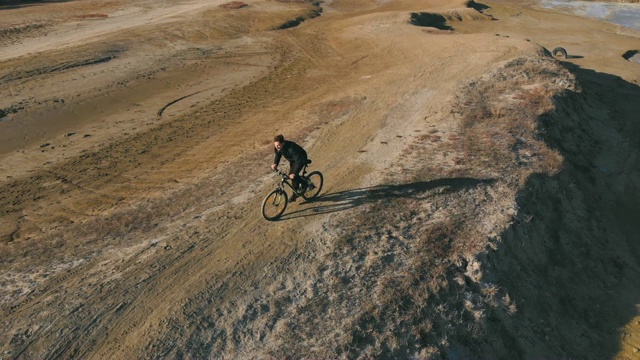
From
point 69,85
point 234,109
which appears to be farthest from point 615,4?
point 69,85

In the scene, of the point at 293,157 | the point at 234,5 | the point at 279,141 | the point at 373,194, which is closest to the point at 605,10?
the point at 234,5

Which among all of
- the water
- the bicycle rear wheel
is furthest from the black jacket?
the water

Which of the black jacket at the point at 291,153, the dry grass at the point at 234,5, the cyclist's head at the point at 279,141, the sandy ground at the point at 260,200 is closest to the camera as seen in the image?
the sandy ground at the point at 260,200

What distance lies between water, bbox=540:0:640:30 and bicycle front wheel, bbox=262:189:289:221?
5473 cm

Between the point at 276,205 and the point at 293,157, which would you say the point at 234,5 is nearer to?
the point at 293,157

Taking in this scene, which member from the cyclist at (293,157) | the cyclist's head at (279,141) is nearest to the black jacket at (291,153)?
the cyclist at (293,157)

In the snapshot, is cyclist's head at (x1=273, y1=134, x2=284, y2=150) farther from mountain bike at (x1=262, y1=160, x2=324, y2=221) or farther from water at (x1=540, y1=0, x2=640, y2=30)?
water at (x1=540, y1=0, x2=640, y2=30)

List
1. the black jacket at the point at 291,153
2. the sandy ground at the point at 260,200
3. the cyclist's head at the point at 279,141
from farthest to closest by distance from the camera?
the black jacket at the point at 291,153 → the cyclist's head at the point at 279,141 → the sandy ground at the point at 260,200

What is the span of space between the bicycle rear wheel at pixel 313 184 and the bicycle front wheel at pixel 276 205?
0.71 meters

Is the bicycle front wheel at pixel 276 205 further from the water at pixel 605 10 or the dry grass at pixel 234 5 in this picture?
the water at pixel 605 10

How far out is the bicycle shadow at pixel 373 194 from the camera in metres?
13.4

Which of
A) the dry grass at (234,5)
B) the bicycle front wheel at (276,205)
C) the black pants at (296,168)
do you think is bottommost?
the bicycle front wheel at (276,205)

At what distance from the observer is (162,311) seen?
10.0 meters

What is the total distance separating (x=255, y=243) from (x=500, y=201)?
7.70 m
